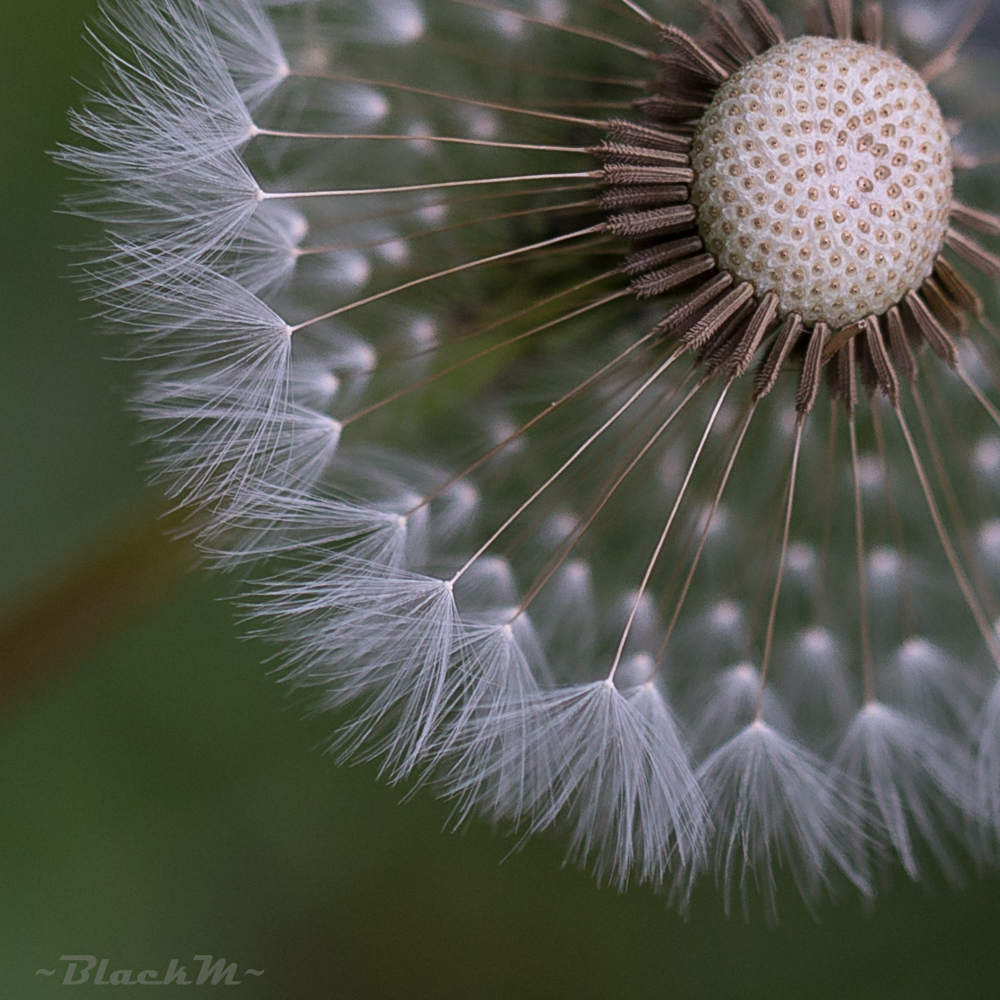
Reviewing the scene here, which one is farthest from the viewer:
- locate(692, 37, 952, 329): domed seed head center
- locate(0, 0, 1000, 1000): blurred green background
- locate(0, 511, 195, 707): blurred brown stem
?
locate(0, 0, 1000, 1000): blurred green background

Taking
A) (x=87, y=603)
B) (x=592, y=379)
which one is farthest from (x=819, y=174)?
(x=87, y=603)

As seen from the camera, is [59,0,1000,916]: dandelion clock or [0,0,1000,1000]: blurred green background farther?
[0,0,1000,1000]: blurred green background

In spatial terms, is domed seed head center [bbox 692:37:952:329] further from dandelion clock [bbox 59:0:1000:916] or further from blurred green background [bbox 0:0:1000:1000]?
blurred green background [bbox 0:0:1000:1000]

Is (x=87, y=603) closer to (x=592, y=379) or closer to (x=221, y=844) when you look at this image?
(x=221, y=844)

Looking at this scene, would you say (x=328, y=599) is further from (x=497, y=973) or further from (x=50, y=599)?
(x=497, y=973)

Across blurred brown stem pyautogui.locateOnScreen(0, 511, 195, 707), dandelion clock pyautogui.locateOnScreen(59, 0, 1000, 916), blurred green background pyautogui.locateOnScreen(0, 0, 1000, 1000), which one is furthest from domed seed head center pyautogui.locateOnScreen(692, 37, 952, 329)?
blurred green background pyautogui.locateOnScreen(0, 0, 1000, 1000)

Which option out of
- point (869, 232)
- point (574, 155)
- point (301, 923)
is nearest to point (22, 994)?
point (301, 923)

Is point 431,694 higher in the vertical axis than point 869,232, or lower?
lower
